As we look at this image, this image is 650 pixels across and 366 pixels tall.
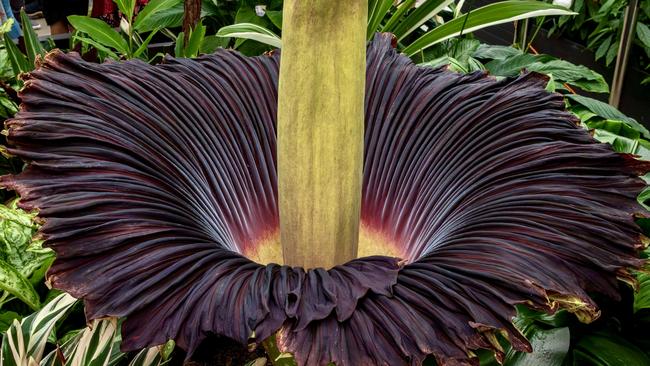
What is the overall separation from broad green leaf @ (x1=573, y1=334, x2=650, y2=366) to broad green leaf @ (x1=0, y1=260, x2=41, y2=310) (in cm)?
83

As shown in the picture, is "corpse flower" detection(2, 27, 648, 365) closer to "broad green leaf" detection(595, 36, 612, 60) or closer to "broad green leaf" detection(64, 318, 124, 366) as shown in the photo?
"broad green leaf" detection(64, 318, 124, 366)

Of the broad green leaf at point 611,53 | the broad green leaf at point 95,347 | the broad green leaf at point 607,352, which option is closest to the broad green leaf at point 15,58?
the broad green leaf at point 95,347

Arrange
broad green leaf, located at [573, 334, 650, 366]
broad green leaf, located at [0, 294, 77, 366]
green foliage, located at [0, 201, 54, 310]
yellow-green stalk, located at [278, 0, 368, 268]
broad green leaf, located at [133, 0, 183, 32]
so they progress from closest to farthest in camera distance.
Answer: yellow-green stalk, located at [278, 0, 368, 268] < broad green leaf, located at [0, 294, 77, 366] < broad green leaf, located at [573, 334, 650, 366] < green foliage, located at [0, 201, 54, 310] < broad green leaf, located at [133, 0, 183, 32]

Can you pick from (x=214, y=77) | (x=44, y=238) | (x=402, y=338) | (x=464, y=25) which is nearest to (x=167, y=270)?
(x=44, y=238)

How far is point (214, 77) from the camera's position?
96cm

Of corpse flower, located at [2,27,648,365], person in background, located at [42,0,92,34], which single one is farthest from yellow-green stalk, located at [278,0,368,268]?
person in background, located at [42,0,92,34]

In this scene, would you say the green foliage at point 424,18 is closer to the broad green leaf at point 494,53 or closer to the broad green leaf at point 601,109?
the broad green leaf at point 494,53

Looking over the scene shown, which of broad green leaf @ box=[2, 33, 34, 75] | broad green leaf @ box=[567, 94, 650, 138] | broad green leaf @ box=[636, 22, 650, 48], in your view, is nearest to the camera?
broad green leaf @ box=[2, 33, 34, 75]

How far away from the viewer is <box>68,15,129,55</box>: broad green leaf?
1.69 m

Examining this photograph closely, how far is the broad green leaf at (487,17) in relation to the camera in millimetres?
1646

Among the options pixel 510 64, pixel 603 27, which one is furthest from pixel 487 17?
pixel 603 27

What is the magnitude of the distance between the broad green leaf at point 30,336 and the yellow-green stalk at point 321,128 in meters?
0.34

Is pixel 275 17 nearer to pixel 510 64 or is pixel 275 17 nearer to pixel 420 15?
pixel 420 15

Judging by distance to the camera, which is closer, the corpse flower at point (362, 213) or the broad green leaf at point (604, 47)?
the corpse flower at point (362, 213)
